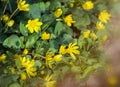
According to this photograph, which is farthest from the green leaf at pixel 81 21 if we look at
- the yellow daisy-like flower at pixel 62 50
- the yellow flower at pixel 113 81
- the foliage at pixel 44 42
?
the yellow flower at pixel 113 81

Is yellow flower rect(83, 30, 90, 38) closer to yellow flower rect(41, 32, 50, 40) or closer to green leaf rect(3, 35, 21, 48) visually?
yellow flower rect(41, 32, 50, 40)

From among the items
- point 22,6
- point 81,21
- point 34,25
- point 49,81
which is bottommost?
point 49,81

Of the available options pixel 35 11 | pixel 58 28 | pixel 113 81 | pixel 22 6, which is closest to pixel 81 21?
pixel 58 28

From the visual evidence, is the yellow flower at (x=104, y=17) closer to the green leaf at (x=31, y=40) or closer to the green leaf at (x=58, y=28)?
the green leaf at (x=58, y=28)

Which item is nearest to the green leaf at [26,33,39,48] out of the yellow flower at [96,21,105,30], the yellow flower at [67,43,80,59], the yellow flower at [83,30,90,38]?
the yellow flower at [67,43,80,59]

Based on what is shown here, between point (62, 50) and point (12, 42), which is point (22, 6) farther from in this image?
point (62, 50)

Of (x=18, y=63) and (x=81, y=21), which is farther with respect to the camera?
(x=81, y=21)

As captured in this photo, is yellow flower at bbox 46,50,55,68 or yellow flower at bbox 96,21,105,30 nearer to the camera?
yellow flower at bbox 46,50,55,68

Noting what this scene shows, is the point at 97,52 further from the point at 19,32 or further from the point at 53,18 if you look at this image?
the point at 19,32
